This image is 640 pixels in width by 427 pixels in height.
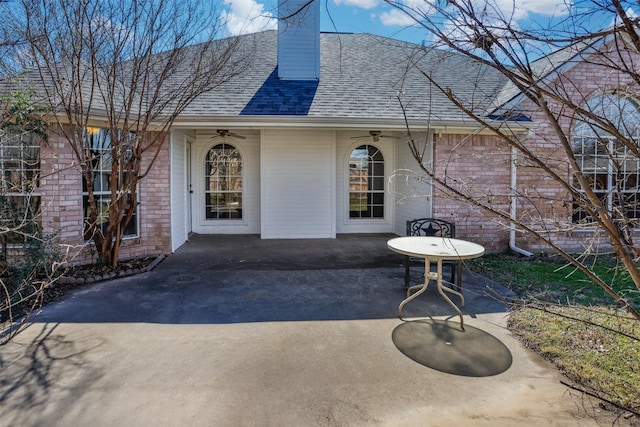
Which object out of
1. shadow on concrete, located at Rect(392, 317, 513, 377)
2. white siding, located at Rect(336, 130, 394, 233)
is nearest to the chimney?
white siding, located at Rect(336, 130, 394, 233)

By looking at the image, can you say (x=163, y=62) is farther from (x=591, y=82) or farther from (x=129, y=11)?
(x=591, y=82)

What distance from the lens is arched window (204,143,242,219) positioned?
10516 mm

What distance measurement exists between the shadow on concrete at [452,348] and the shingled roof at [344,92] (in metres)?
4.31

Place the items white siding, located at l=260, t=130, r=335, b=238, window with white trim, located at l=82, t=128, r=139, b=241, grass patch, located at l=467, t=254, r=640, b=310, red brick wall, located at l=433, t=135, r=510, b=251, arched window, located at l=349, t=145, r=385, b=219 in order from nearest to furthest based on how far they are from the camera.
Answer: grass patch, located at l=467, t=254, r=640, b=310
window with white trim, located at l=82, t=128, r=139, b=241
red brick wall, located at l=433, t=135, r=510, b=251
white siding, located at l=260, t=130, r=335, b=238
arched window, located at l=349, t=145, r=385, b=219

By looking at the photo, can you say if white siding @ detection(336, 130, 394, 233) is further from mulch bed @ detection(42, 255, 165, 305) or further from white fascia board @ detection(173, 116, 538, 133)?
mulch bed @ detection(42, 255, 165, 305)

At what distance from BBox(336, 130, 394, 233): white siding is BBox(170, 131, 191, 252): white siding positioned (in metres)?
4.02

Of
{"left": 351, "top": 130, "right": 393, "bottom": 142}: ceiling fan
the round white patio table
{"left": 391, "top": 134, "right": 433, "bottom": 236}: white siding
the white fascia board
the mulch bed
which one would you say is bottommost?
the mulch bed

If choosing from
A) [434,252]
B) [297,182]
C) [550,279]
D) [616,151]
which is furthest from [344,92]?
[616,151]

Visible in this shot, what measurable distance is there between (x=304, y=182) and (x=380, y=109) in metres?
2.60

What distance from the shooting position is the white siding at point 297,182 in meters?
9.58

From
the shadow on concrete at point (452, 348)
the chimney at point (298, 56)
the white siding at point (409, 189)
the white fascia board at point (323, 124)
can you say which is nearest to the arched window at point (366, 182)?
the white siding at point (409, 189)

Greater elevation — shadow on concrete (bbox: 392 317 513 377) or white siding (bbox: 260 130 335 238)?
white siding (bbox: 260 130 335 238)

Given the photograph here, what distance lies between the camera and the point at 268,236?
968 cm

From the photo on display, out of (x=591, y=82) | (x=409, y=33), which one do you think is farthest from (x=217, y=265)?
(x=591, y=82)
